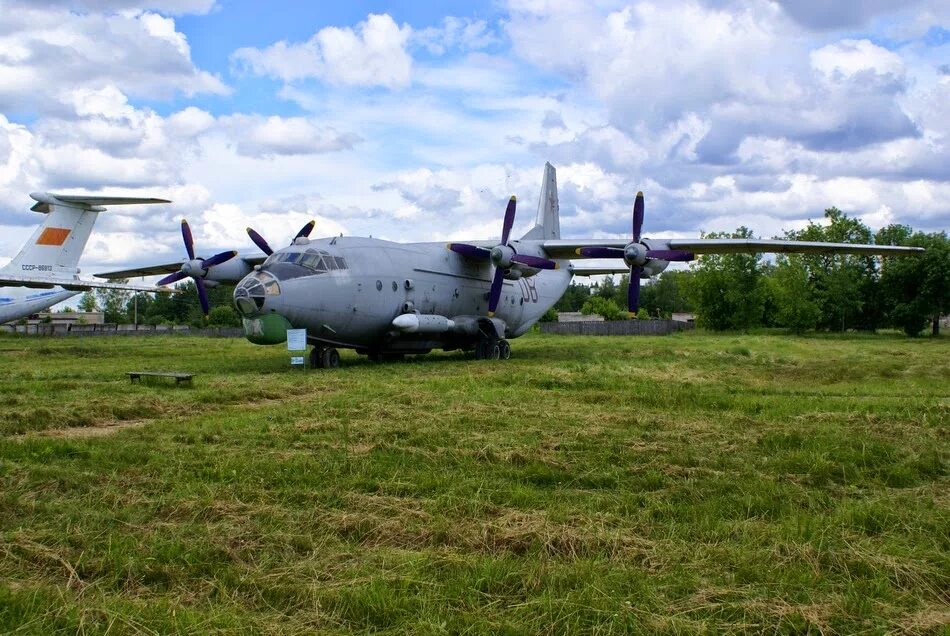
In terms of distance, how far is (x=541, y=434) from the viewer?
9750 mm

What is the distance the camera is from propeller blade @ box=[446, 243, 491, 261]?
25.5 meters

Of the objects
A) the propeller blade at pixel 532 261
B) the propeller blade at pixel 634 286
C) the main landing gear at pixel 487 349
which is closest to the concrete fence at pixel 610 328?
the main landing gear at pixel 487 349

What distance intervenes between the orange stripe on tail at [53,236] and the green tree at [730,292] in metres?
53.9

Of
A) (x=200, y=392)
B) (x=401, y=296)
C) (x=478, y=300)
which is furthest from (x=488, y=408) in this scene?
(x=478, y=300)

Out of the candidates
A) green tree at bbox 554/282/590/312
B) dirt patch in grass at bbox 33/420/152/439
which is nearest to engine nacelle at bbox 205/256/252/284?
dirt patch in grass at bbox 33/420/152/439

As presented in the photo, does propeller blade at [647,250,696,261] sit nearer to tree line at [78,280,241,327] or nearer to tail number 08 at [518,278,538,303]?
tail number 08 at [518,278,538,303]

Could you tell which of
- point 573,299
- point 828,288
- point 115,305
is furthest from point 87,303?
point 828,288

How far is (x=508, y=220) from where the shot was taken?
981 inches

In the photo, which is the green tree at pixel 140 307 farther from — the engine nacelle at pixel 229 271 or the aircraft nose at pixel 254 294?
the aircraft nose at pixel 254 294

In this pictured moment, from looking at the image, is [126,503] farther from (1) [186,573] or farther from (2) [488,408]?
(2) [488,408]

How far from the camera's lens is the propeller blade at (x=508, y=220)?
2481cm

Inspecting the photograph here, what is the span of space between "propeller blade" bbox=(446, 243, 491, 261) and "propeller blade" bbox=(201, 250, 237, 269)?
7518 mm

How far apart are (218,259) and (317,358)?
6.96 m

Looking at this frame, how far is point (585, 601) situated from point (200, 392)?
11140mm
